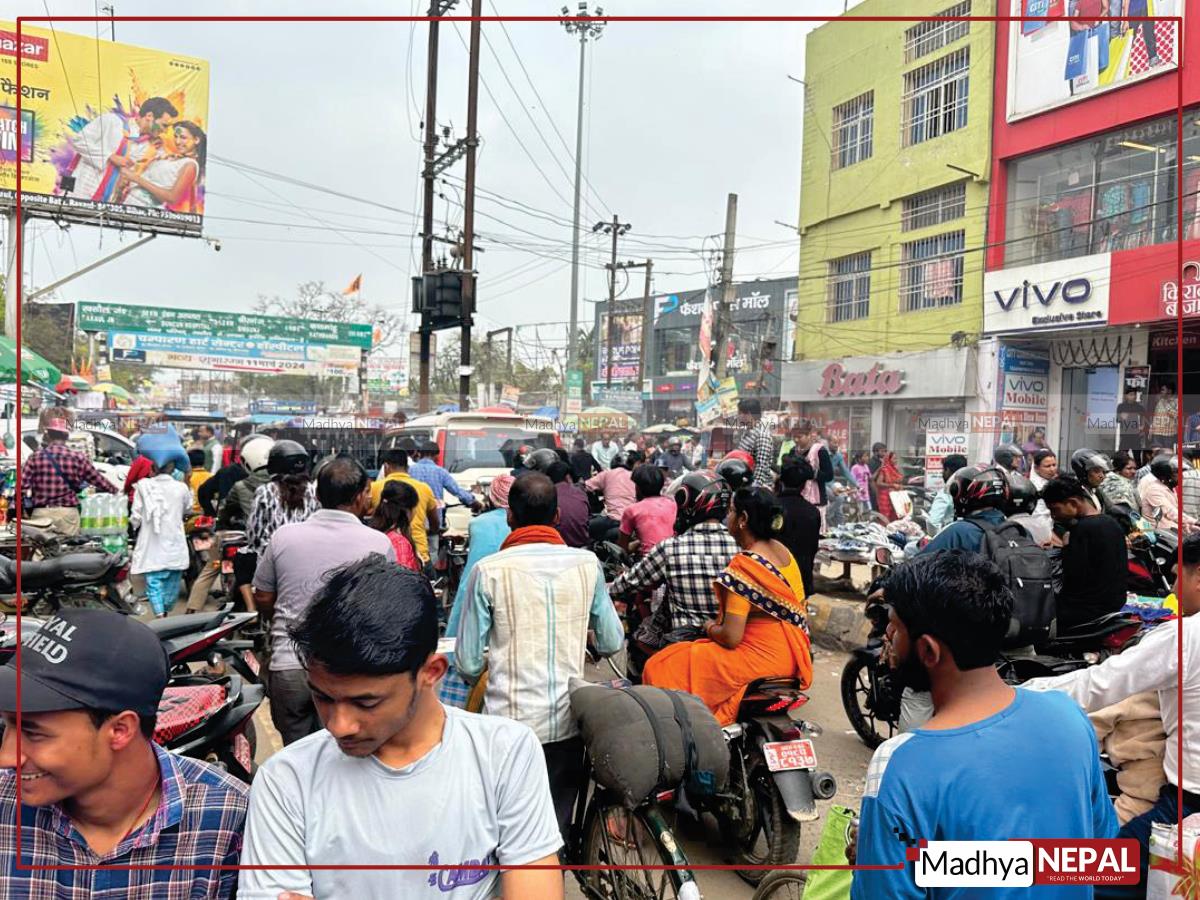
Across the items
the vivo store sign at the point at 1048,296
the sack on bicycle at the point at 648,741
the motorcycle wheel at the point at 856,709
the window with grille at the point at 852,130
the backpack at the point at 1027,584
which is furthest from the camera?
the motorcycle wheel at the point at 856,709

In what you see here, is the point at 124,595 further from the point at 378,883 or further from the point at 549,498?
the point at 378,883

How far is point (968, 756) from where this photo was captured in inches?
47.3

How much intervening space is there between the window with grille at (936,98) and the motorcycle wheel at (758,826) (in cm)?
226

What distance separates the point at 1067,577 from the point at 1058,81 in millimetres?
2437

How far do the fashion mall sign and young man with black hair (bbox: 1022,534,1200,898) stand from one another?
2.52m

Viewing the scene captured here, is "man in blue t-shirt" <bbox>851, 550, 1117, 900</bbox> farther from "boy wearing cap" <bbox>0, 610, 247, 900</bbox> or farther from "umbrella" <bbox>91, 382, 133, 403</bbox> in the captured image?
"umbrella" <bbox>91, 382, 133, 403</bbox>

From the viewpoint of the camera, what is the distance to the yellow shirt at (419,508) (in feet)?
17.3

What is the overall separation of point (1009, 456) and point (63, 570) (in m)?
6.49

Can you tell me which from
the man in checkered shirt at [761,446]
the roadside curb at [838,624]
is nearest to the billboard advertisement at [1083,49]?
the roadside curb at [838,624]

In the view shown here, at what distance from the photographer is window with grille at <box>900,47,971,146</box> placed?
8.44 ft

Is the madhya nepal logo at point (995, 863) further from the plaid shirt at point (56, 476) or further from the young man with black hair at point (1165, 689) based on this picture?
the plaid shirt at point (56, 476)

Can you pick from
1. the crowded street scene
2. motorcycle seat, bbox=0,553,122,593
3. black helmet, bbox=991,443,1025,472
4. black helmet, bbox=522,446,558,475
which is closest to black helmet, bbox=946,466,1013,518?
the crowded street scene

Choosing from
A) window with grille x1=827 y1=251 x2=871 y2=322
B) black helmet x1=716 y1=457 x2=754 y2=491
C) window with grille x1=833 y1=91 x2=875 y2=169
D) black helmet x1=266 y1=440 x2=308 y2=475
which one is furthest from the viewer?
black helmet x1=716 y1=457 x2=754 y2=491

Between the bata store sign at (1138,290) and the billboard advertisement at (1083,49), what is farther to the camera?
the bata store sign at (1138,290)
